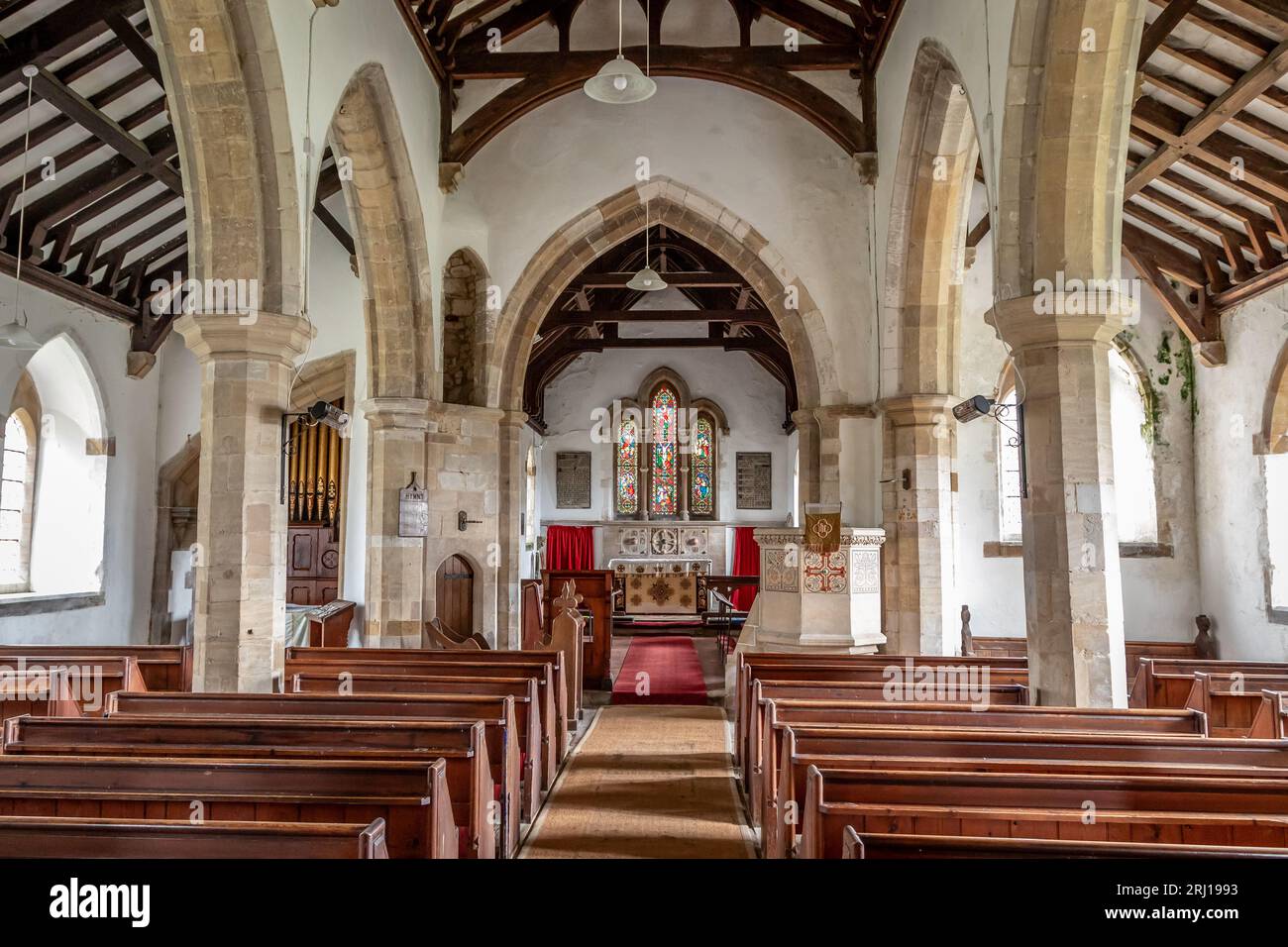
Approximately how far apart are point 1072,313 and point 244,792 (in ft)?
13.8

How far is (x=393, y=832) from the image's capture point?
254cm

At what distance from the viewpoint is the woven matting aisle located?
4.24 meters

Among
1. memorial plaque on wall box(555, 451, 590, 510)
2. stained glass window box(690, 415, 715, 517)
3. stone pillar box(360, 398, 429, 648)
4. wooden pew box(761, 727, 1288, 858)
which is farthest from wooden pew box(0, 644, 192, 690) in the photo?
stained glass window box(690, 415, 715, 517)

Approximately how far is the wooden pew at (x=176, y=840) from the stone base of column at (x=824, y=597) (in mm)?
5418

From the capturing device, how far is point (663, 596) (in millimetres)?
16391

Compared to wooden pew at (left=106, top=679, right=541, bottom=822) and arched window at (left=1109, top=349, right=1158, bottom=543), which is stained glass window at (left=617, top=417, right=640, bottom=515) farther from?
wooden pew at (left=106, top=679, right=541, bottom=822)

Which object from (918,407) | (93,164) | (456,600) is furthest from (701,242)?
(93,164)

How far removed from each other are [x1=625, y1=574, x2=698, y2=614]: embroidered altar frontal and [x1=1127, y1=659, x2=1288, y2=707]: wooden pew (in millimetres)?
10979

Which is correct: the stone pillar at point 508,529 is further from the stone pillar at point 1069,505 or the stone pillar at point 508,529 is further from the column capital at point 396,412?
the stone pillar at point 1069,505

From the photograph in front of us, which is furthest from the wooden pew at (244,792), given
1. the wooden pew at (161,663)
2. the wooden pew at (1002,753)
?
Answer: the wooden pew at (161,663)

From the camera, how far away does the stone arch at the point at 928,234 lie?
24.6ft

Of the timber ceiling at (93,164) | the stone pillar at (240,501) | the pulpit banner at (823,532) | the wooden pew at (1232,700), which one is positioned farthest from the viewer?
the pulpit banner at (823,532)
